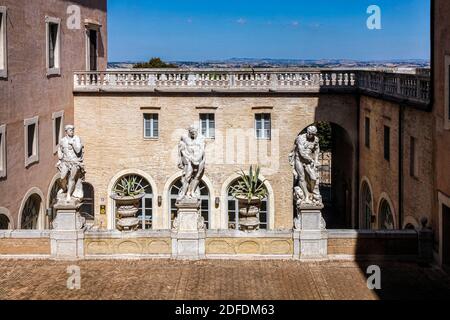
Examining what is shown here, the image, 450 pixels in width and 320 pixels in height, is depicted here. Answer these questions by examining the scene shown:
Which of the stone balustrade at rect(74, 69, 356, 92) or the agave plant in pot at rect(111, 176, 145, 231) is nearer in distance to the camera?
the agave plant in pot at rect(111, 176, 145, 231)

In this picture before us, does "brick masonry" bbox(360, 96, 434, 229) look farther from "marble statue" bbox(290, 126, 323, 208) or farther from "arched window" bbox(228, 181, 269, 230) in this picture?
"arched window" bbox(228, 181, 269, 230)

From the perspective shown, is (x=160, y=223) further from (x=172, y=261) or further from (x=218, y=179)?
(x=172, y=261)

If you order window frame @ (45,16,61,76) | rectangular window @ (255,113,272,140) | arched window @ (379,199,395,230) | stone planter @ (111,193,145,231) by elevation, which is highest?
window frame @ (45,16,61,76)

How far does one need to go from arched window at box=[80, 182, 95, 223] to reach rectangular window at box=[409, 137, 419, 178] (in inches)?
665

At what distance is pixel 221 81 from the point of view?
3169 centimetres

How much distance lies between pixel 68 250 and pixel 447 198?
1032cm

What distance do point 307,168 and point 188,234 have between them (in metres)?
3.69

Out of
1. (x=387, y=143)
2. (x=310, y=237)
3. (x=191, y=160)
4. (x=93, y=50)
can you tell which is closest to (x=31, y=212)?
(x=191, y=160)

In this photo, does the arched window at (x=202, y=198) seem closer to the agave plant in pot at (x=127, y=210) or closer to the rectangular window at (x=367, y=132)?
the rectangular window at (x=367, y=132)

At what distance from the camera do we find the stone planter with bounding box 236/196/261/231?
726 inches

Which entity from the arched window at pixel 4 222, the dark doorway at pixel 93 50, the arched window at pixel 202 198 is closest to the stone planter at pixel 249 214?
the arched window at pixel 4 222

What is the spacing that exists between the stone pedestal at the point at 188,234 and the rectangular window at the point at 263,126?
46.1 feet

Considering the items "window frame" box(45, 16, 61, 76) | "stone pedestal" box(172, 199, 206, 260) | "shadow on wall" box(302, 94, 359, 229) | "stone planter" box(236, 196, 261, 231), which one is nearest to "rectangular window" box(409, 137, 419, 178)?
"stone planter" box(236, 196, 261, 231)
